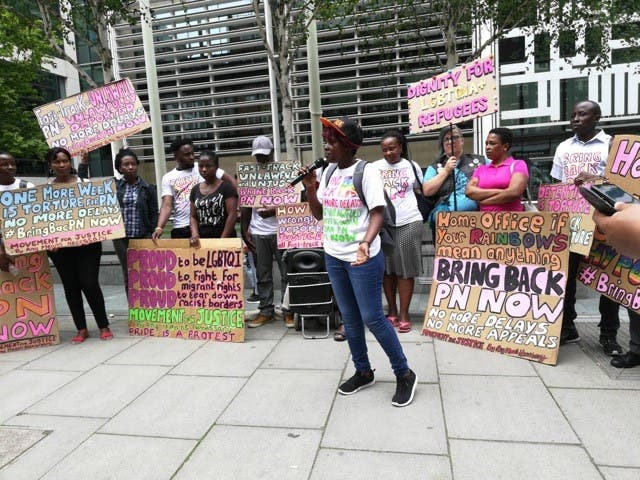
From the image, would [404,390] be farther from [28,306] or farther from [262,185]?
[28,306]

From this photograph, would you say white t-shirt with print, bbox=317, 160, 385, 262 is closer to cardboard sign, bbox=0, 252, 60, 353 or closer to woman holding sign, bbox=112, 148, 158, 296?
woman holding sign, bbox=112, 148, 158, 296

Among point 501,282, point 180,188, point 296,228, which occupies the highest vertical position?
point 180,188

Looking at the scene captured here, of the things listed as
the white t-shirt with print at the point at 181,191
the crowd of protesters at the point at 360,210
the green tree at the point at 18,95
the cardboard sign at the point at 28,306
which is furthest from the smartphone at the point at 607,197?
the green tree at the point at 18,95

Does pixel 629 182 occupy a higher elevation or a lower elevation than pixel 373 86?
lower

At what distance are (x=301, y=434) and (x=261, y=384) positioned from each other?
2.77 ft

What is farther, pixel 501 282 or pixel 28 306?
pixel 28 306

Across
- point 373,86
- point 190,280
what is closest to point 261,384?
point 190,280

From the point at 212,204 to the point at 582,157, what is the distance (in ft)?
11.7

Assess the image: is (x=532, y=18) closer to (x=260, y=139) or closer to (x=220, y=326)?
(x=260, y=139)

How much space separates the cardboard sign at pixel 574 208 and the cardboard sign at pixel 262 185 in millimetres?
2656

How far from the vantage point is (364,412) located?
122 inches

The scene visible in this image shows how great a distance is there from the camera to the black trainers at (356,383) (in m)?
3.38

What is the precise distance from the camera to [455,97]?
448cm

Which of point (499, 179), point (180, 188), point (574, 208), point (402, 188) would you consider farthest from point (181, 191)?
point (574, 208)
